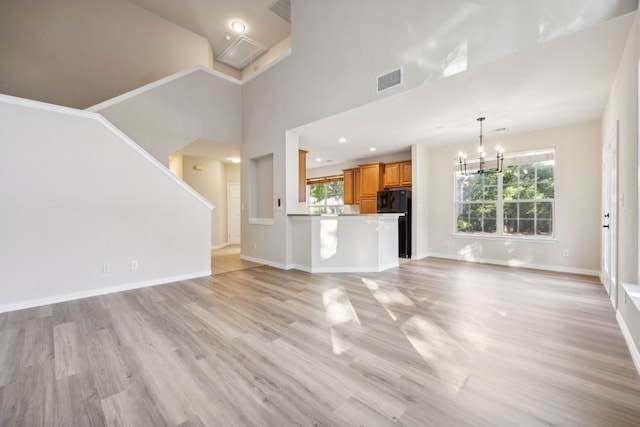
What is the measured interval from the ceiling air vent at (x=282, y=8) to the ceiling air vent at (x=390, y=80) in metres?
3.36

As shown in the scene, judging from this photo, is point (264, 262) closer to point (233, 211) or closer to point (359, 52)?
point (233, 211)

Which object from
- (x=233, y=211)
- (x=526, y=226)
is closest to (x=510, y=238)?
(x=526, y=226)

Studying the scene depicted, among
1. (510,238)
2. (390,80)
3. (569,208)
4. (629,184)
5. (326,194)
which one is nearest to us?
(629,184)

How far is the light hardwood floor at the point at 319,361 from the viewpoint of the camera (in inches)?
56.5

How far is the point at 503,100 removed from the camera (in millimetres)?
3590

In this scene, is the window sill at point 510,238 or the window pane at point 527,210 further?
the window pane at point 527,210

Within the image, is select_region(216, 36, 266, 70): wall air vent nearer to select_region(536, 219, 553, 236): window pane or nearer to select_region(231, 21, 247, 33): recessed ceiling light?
select_region(231, 21, 247, 33): recessed ceiling light

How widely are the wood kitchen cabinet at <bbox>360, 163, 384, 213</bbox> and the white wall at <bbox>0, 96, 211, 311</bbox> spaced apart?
15.2ft

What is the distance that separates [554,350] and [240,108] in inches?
254

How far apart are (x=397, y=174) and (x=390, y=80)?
136 inches

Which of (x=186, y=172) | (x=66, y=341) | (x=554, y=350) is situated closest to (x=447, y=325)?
(x=554, y=350)

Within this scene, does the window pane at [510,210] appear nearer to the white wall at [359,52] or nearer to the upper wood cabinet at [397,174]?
the white wall at [359,52]

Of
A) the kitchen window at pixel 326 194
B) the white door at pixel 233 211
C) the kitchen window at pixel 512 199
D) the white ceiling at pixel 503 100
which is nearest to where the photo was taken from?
the white ceiling at pixel 503 100

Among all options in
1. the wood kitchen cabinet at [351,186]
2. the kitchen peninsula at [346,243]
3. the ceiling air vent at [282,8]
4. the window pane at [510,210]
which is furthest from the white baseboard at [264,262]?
the ceiling air vent at [282,8]
